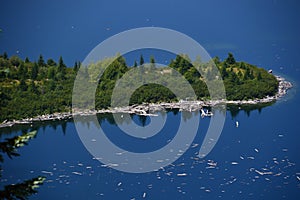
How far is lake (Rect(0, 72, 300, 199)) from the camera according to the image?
16625 millimetres

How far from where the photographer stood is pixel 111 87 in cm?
2594

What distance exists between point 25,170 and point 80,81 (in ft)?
28.7

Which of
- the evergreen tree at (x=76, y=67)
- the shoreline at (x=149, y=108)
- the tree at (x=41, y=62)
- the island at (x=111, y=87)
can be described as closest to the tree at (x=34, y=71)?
the island at (x=111, y=87)

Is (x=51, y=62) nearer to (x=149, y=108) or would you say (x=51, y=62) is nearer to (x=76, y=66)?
(x=76, y=66)

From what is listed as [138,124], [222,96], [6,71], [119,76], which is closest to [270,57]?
[222,96]

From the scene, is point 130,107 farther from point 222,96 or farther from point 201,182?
point 201,182

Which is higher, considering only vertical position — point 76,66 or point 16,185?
point 76,66

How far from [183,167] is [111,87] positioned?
28.0 ft

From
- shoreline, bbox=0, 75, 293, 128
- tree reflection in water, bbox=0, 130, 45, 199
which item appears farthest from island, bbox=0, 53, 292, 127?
tree reflection in water, bbox=0, 130, 45, 199

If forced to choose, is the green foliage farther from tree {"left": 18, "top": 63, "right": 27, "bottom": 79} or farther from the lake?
the lake

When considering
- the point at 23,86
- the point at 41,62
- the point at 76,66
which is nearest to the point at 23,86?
the point at 23,86

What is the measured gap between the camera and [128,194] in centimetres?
1647

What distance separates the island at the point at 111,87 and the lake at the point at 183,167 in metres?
1.29

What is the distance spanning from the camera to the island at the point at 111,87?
24.2 m
